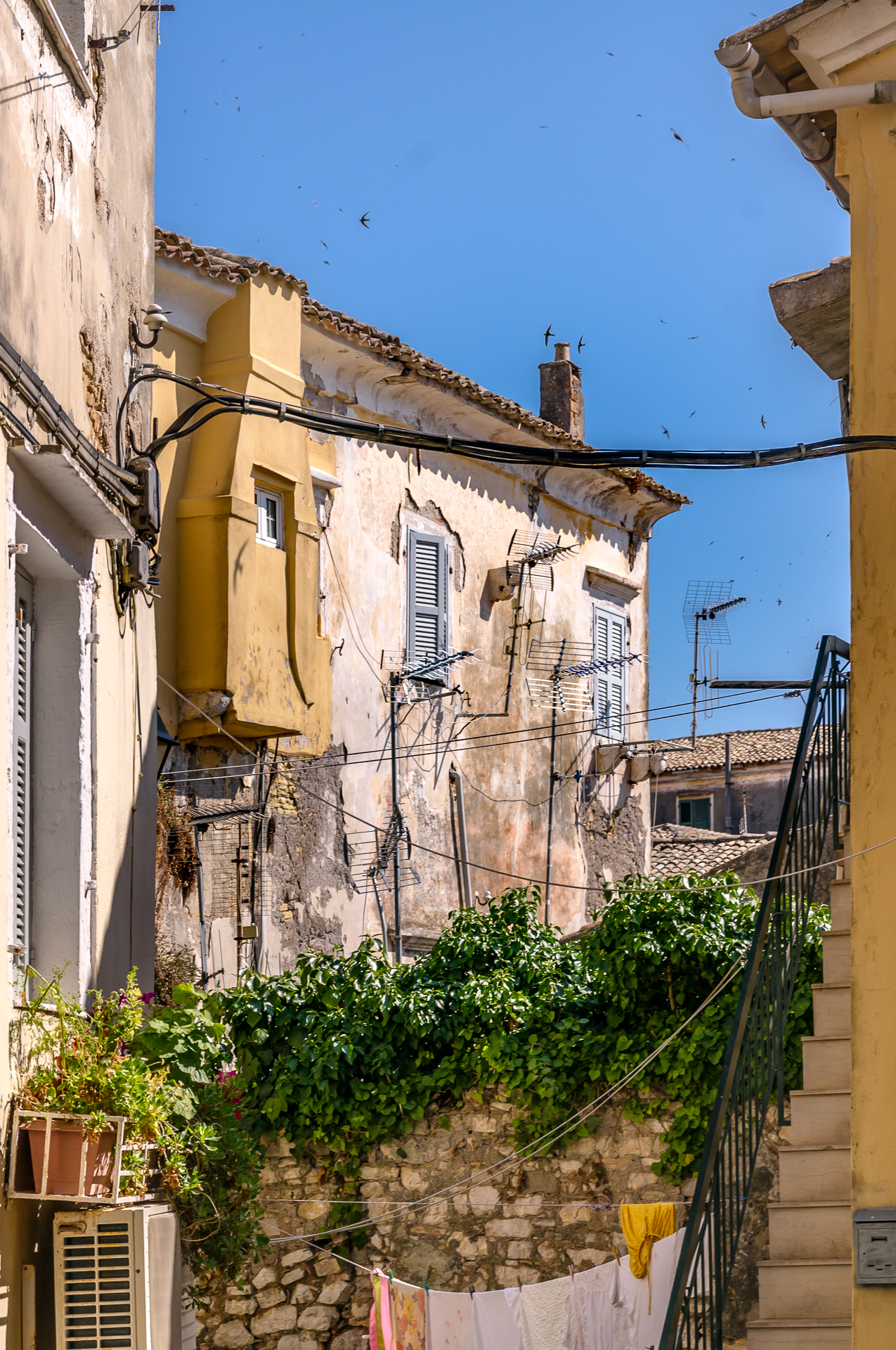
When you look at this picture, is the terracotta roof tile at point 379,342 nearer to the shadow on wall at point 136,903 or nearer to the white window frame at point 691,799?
the shadow on wall at point 136,903

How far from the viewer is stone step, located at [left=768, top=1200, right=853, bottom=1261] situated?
6672 mm

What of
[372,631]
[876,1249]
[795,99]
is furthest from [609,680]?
[876,1249]

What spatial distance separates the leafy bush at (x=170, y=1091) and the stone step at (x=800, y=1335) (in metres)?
2.68

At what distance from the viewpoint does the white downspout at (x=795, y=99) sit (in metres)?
5.87

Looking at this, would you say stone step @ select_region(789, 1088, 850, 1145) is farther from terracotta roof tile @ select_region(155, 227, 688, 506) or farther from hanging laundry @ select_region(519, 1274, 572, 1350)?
terracotta roof tile @ select_region(155, 227, 688, 506)

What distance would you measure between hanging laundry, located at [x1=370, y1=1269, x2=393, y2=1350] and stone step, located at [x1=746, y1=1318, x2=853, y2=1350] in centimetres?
351

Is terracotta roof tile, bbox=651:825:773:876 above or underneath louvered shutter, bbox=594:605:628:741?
underneath

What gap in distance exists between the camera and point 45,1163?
19.4 ft

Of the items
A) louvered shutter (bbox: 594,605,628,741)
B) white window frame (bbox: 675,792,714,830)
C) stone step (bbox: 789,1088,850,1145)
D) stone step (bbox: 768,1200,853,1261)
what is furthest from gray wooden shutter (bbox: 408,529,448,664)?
white window frame (bbox: 675,792,714,830)

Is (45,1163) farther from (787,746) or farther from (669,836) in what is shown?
(787,746)

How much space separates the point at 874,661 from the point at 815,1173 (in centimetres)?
259

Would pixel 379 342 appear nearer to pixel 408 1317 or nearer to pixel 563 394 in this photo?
pixel 563 394

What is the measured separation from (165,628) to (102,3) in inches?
245

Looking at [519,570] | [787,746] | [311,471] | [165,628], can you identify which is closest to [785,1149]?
[165,628]
